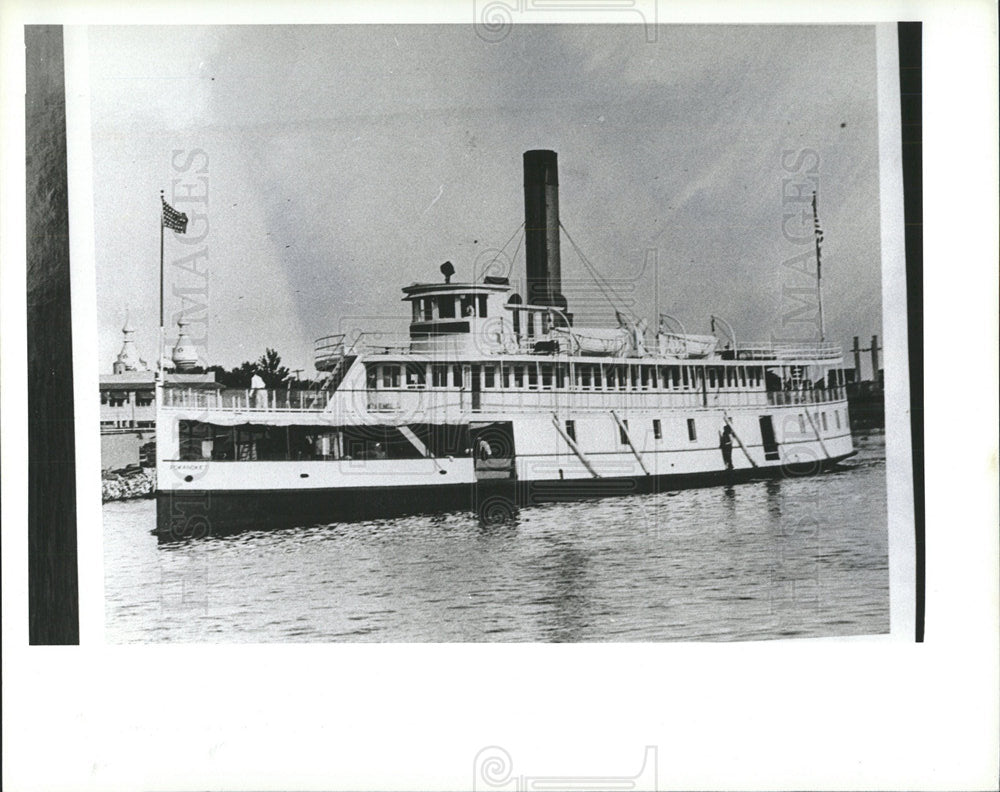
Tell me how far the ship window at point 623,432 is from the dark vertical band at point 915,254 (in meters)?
1.00

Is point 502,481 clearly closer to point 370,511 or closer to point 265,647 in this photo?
point 370,511

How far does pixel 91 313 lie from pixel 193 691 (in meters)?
1.31

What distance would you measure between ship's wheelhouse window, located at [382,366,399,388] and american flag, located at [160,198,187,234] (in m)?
0.85

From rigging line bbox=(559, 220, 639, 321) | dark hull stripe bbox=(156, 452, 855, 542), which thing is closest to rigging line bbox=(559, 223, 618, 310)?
rigging line bbox=(559, 220, 639, 321)

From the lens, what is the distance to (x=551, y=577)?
10.5ft

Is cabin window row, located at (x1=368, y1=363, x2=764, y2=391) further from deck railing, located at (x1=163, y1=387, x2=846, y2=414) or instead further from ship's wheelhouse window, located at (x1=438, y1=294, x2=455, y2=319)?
ship's wheelhouse window, located at (x1=438, y1=294, x2=455, y2=319)

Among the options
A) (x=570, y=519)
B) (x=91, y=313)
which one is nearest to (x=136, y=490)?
(x=91, y=313)

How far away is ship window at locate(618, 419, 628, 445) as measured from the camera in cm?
348

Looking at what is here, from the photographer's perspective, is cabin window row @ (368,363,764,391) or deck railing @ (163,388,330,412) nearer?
deck railing @ (163,388,330,412)

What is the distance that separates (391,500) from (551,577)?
2.21 ft

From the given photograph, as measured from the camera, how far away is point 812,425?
3.38 m

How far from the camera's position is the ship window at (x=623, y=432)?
3.48 meters

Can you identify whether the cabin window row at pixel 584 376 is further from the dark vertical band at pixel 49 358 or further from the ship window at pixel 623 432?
the dark vertical band at pixel 49 358

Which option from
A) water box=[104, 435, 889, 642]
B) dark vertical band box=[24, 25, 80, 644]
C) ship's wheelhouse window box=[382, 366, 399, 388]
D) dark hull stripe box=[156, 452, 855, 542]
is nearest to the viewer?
dark vertical band box=[24, 25, 80, 644]
